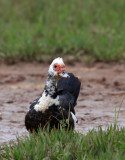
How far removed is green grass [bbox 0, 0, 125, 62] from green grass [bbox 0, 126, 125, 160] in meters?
5.02

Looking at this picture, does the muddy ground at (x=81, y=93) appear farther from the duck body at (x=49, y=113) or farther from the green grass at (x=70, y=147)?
the green grass at (x=70, y=147)

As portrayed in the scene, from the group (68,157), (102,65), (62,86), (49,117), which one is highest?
(102,65)

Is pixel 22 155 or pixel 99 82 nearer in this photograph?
pixel 22 155

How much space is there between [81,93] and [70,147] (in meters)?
3.63

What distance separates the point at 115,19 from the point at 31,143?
7.36m

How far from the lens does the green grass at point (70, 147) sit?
4055 mm

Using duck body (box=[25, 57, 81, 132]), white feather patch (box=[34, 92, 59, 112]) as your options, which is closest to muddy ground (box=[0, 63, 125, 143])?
duck body (box=[25, 57, 81, 132])

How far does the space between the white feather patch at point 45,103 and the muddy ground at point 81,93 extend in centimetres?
61

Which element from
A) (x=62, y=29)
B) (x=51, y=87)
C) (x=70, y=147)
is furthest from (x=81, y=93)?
(x=70, y=147)

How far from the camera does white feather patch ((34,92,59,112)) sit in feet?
16.2

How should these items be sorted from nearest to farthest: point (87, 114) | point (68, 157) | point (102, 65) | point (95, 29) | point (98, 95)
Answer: point (68, 157), point (87, 114), point (98, 95), point (102, 65), point (95, 29)

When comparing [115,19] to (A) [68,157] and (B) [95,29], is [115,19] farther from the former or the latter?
(A) [68,157]

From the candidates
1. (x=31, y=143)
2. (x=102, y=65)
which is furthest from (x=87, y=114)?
(x=102, y=65)

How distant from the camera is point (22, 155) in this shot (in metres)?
4.10
